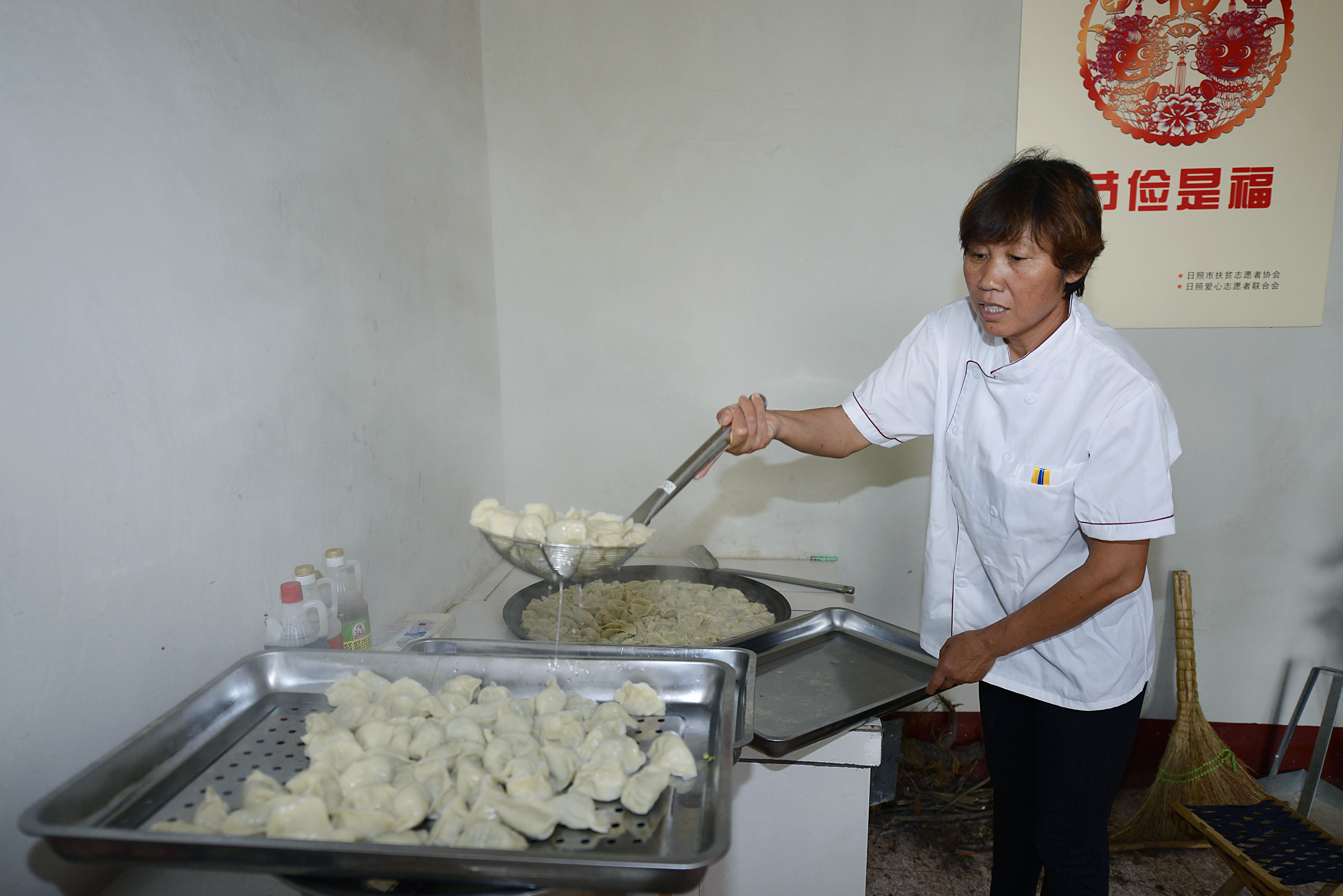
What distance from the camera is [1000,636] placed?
1420mm

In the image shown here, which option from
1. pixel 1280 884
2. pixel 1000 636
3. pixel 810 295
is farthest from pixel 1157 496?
pixel 810 295

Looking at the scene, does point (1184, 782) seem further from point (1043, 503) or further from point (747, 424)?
point (747, 424)

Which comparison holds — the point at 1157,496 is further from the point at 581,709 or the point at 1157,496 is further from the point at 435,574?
the point at 435,574

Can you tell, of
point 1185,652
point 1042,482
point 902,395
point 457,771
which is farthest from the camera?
point 1185,652

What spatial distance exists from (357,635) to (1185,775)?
246cm

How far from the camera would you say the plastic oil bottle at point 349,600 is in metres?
1.42

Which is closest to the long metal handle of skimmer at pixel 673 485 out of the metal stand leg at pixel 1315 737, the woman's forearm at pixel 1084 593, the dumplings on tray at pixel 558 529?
the dumplings on tray at pixel 558 529

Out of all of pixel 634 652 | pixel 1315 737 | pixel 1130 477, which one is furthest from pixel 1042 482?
pixel 1315 737

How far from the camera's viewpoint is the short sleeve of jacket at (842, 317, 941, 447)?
1732 millimetres

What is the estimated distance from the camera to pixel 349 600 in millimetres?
1487

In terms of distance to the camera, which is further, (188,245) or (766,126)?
(766,126)

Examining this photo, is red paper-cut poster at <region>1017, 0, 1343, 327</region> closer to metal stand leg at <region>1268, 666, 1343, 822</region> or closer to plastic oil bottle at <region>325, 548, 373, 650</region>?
metal stand leg at <region>1268, 666, 1343, 822</region>

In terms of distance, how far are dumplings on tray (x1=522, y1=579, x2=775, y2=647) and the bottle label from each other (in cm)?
42

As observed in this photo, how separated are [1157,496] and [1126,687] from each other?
416 mm
